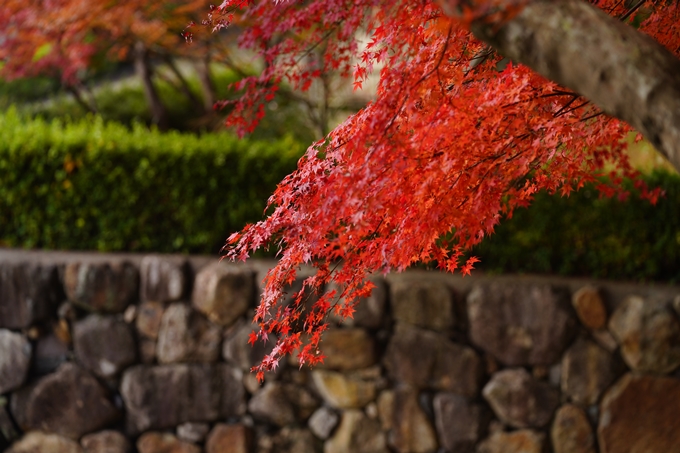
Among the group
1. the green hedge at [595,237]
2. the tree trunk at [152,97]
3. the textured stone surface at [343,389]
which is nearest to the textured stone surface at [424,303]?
the green hedge at [595,237]

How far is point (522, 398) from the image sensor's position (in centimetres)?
376

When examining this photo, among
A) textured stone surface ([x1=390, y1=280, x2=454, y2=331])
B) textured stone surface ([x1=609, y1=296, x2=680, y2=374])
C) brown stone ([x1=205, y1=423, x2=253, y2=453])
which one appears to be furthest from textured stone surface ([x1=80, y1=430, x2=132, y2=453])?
textured stone surface ([x1=609, y1=296, x2=680, y2=374])

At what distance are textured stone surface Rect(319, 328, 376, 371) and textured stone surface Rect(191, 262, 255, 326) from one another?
55 centimetres

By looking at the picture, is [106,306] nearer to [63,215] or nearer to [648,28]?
[63,215]

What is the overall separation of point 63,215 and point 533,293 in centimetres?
301

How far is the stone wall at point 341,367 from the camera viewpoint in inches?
144

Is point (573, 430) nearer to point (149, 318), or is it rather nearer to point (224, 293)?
point (224, 293)

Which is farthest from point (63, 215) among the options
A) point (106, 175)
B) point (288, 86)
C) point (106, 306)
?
point (288, 86)

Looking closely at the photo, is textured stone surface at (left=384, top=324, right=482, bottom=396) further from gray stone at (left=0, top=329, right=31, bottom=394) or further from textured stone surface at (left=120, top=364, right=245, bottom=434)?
gray stone at (left=0, top=329, right=31, bottom=394)

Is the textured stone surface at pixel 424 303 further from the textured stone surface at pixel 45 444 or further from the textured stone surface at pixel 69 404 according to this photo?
the textured stone surface at pixel 45 444

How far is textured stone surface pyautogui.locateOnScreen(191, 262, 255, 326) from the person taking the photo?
3.98 m

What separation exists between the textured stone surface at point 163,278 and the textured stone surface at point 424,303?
4.24ft

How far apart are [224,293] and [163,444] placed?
1.07m

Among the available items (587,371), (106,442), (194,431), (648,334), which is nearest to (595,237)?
(648,334)
